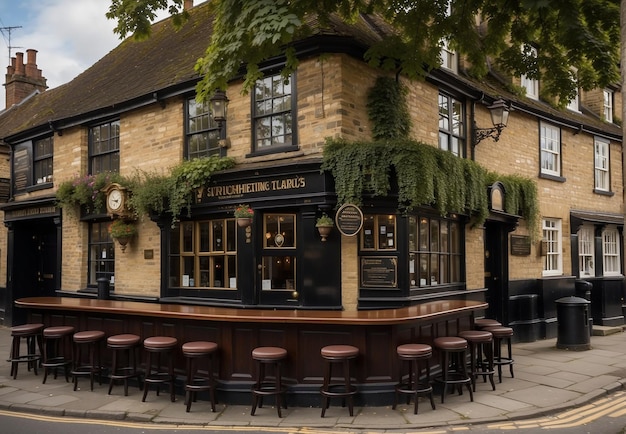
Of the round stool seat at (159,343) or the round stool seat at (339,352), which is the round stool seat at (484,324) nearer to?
the round stool seat at (339,352)

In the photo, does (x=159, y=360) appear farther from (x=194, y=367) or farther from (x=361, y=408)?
(x=361, y=408)

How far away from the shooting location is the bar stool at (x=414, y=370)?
22.7 ft

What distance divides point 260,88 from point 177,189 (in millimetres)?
2453

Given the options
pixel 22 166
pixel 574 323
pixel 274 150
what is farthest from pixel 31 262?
pixel 574 323

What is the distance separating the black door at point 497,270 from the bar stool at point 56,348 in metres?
8.61

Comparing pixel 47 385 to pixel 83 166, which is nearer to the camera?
pixel 47 385

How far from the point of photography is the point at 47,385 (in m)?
8.66

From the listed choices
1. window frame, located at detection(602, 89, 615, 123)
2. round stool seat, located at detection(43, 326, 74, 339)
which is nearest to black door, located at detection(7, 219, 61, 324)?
round stool seat, located at detection(43, 326, 74, 339)

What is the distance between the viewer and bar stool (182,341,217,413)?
23.5 feet

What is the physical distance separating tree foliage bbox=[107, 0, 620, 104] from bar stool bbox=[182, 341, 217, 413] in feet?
11.5

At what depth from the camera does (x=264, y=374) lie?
23.9 ft

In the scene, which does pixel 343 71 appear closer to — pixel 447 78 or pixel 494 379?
pixel 447 78

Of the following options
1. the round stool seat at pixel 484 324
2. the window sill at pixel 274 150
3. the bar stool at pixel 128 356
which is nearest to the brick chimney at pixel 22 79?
the window sill at pixel 274 150

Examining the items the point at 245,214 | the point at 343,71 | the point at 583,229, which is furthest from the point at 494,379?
the point at 583,229
